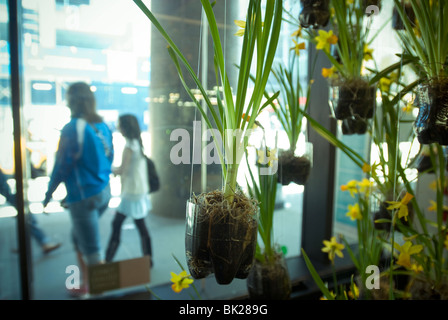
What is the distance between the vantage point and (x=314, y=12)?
1.07 m

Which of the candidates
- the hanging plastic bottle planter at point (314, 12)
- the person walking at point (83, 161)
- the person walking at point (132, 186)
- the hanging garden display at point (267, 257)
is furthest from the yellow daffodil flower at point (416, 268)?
the person walking at point (83, 161)

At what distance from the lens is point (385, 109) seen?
1.11 meters

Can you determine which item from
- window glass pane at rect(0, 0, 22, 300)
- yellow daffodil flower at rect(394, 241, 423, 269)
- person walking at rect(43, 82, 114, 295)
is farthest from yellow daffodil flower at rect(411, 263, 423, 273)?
window glass pane at rect(0, 0, 22, 300)

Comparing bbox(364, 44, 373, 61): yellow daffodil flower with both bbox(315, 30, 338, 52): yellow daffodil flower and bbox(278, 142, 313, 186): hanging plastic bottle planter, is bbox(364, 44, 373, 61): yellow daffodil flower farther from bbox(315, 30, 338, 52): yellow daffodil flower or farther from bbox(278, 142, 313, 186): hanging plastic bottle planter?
bbox(278, 142, 313, 186): hanging plastic bottle planter

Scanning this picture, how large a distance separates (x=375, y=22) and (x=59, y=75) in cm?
139

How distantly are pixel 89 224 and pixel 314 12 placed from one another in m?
1.42

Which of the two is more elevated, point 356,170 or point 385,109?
point 385,109

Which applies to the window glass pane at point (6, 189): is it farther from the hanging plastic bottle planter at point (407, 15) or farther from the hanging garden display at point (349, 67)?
the hanging plastic bottle planter at point (407, 15)

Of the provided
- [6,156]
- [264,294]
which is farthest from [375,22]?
[6,156]

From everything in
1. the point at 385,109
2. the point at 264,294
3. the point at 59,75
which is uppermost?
the point at 59,75

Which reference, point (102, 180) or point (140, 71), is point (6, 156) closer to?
point (102, 180)

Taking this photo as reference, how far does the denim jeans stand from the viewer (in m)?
1.67

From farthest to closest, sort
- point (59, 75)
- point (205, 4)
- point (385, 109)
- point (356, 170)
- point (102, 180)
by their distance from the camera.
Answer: point (356, 170)
point (59, 75)
point (102, 180)
point (385, 109)
point (205, 4)

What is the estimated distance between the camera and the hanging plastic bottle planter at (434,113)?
86 centimetres
